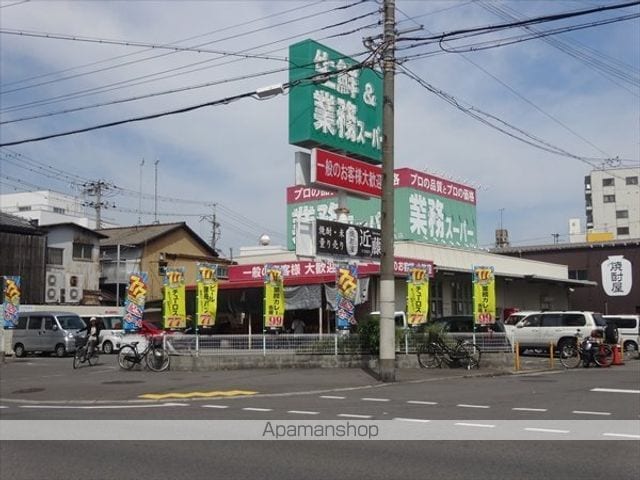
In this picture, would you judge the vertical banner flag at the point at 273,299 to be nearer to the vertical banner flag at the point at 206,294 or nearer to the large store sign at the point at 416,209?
the vertical banner flag at the point at 206,294

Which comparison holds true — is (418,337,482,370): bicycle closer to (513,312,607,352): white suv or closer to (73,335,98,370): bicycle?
(513,312,607,352): white suv

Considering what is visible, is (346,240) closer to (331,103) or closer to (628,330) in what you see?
(331,103)

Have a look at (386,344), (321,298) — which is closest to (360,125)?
(386,344)

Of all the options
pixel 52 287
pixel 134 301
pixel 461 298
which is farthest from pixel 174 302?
pixel 52 287

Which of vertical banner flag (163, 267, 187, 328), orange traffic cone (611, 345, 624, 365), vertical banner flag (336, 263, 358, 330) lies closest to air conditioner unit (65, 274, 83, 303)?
vertical banner flag (163, 267, 187, 328)

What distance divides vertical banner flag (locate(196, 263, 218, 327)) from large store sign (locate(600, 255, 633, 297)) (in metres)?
33.6

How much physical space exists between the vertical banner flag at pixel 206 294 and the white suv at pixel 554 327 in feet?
39.9

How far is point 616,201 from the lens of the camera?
83.4 m

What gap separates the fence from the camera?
66.5 feet

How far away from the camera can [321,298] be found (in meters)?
27.7

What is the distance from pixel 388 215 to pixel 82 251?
115ft
